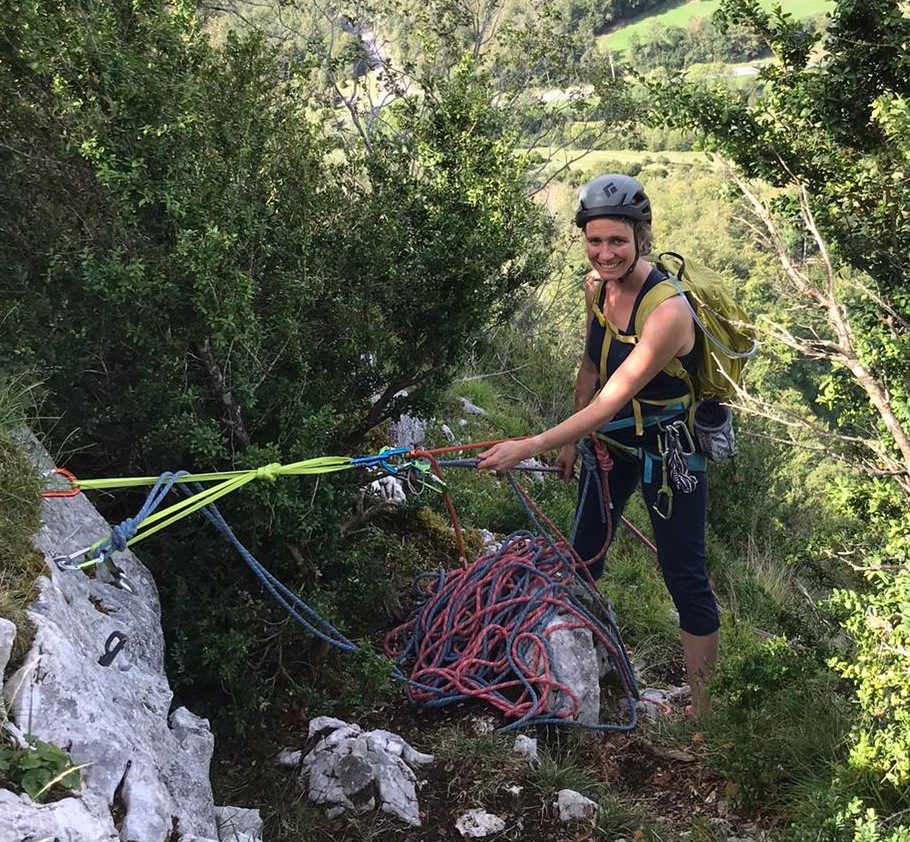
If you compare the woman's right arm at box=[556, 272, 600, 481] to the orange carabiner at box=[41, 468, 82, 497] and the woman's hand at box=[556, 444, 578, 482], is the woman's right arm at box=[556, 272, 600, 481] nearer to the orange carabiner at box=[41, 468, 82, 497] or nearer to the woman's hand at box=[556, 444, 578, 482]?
the woman's hand at box=[556, 444, 578, 482]

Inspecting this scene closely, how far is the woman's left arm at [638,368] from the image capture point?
9.41 ft

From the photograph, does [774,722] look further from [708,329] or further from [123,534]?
[123,534]

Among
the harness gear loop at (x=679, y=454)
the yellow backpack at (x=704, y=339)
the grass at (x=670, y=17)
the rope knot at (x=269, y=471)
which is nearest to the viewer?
the rope knot at (x=269, y=471)

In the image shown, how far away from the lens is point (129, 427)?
3.03 m

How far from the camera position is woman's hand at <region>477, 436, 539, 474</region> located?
9.73ft

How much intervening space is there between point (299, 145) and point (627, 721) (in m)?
3.09

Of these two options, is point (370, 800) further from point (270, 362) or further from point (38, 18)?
point (38, 18)

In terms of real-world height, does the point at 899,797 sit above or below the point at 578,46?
below

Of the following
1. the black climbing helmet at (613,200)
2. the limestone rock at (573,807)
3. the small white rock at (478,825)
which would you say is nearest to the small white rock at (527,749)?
the limestone rock at (573,807)

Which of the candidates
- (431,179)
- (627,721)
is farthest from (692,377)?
(627,721)

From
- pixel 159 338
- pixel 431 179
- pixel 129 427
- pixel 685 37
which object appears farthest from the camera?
pixel 685 37

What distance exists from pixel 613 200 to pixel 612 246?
18 cm

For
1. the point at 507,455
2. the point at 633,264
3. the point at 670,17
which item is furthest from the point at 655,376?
the point at 670,17

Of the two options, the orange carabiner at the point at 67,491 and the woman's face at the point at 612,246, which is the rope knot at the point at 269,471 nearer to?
the orange carabiner at the point at 67,491
